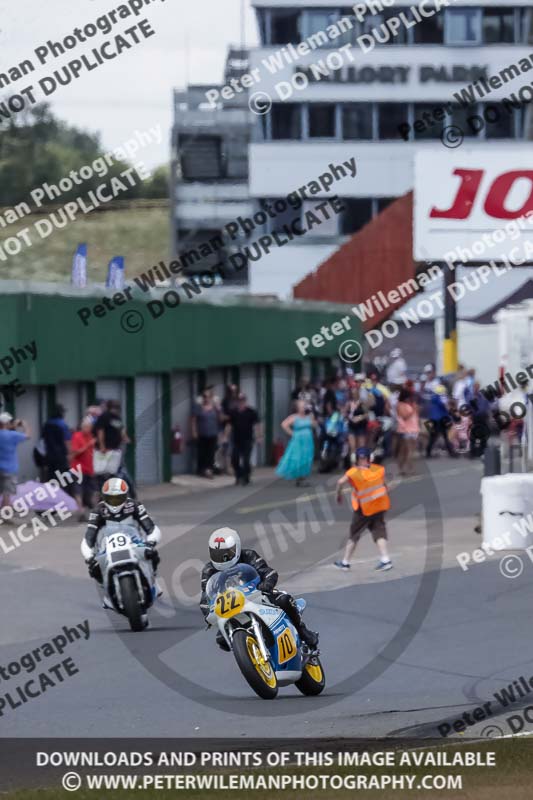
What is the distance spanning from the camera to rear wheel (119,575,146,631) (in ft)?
52.7

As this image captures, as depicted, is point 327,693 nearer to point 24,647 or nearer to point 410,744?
point 410,744

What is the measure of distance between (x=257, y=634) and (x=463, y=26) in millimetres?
61473

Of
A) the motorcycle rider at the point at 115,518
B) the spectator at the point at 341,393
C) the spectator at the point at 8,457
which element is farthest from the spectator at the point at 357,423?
the motorcycle rider at the point at 115,518

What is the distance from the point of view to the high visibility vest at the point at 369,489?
63.5 ft

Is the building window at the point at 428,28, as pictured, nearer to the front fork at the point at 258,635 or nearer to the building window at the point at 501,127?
the building window at the point at 501,127

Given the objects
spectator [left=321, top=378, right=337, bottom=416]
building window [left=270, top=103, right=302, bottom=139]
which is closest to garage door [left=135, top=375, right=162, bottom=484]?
spectator [left=321, top=378, right=337, bottom=416]

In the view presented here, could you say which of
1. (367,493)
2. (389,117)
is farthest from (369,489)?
(389,117)

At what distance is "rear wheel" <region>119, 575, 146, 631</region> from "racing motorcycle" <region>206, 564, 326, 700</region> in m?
3.39

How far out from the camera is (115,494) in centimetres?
1631

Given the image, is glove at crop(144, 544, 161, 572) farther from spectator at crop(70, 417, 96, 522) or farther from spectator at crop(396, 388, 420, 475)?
spectator at crop(396, 388, 420, 475)

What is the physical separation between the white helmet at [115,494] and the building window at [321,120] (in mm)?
54773

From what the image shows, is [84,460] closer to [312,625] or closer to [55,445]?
[55,445]

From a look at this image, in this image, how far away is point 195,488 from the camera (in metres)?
31.2

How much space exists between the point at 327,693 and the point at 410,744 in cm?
229
